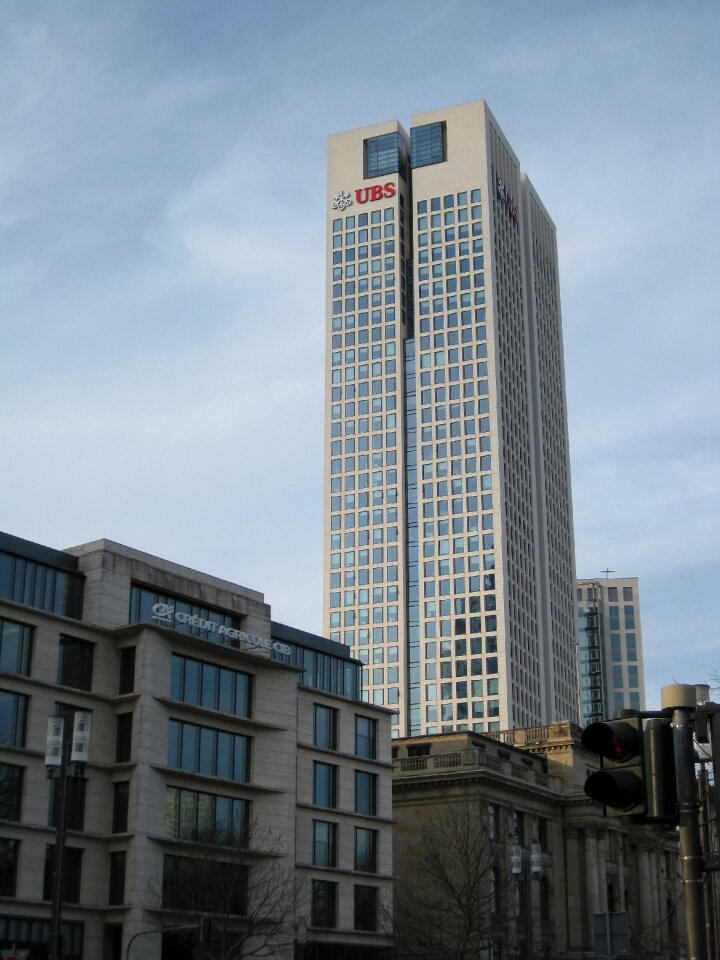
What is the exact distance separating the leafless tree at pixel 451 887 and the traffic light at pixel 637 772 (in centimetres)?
6530

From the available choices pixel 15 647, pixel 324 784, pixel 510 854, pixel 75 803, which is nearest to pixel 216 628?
pixel 15 647

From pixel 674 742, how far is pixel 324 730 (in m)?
72.0

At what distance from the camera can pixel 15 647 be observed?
214 ft

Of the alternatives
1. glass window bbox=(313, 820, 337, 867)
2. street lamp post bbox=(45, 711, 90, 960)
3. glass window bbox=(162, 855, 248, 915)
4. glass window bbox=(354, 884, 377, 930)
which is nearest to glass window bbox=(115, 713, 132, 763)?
glass window bbox=(162, 855, 248, 915)

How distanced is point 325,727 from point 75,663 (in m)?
19.5

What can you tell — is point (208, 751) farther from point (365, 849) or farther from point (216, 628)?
point (365, 849)

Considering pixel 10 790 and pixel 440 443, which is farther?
pixel 440 443

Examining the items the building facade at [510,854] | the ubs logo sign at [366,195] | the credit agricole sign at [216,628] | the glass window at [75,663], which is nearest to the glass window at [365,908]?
the building facade at [510,854]

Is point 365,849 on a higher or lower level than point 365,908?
higher

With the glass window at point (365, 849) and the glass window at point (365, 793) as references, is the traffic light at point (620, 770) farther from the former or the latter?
the glass window at point (365, 793)

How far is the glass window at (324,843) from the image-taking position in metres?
78.2

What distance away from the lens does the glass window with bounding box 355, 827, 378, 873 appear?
81375mm

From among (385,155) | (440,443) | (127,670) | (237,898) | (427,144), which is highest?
(427,144)

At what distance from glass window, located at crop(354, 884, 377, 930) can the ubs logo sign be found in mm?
122150
